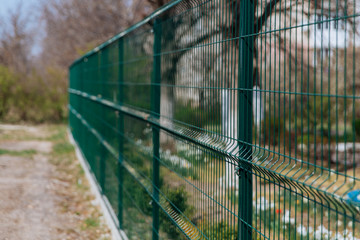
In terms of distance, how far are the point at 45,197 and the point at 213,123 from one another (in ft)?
19.1

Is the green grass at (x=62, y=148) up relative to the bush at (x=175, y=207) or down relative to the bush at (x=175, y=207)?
down

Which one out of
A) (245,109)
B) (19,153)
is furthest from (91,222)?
(19,153)

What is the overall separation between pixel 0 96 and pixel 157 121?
764 inches

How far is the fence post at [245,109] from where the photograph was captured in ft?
7.41

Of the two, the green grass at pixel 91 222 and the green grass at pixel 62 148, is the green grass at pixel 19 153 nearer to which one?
the green grass at pixel 62 148

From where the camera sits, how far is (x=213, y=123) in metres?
2.69

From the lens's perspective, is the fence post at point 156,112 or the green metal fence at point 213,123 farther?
the fence post at point 156,112

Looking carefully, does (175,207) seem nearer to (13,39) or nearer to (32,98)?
(32,98)

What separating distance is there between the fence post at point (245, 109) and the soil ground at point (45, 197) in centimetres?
386

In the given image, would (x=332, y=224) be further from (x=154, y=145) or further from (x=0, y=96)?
(x=0, y=96)

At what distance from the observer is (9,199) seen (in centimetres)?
746

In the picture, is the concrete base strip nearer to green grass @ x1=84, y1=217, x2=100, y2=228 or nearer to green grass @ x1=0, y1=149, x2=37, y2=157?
green grass @ x1=84, y1=217, x2=100, y2=228

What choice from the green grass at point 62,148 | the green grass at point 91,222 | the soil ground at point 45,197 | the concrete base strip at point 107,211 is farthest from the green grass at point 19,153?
the green grass at point 91,222

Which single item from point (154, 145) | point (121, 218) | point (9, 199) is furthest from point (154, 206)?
point (9, 199)
